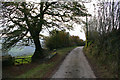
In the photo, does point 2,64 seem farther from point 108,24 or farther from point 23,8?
point 108,24

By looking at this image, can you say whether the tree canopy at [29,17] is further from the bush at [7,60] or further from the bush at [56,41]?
the bush at [56,41]

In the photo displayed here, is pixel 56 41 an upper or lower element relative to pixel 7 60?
lower

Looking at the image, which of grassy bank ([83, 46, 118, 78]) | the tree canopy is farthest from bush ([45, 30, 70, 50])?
grassy bank ([83, 46, 118, 78])

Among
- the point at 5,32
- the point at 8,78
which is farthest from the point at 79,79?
the point at 5,32

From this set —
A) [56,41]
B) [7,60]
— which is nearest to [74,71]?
[7,60]

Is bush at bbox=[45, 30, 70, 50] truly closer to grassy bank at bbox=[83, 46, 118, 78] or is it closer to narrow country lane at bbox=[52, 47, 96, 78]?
narrow country lane at bbox=[52, 47, 96, 78]

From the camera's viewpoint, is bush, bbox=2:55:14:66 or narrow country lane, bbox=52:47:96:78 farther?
bush, bbox=2:55:14:66

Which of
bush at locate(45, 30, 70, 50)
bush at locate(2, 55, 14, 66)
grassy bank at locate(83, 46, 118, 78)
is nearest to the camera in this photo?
grassy bank at locate(83, 46, 118, 78)

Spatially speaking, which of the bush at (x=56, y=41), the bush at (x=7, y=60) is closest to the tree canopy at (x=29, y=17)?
the bush at (x=7, y=60)

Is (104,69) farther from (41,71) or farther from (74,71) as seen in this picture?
(41,71)

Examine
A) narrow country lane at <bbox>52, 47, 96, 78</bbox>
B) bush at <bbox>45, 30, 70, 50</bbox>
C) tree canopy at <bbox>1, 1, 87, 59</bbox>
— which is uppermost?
tree canopy at <bbox>1, 1, 87, 59</bbox>

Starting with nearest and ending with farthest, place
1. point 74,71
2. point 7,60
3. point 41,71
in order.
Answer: point 74,71 → point 41,71 → point 7,60

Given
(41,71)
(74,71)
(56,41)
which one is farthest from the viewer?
(56,41)

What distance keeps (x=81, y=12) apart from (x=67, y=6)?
1.77 m
